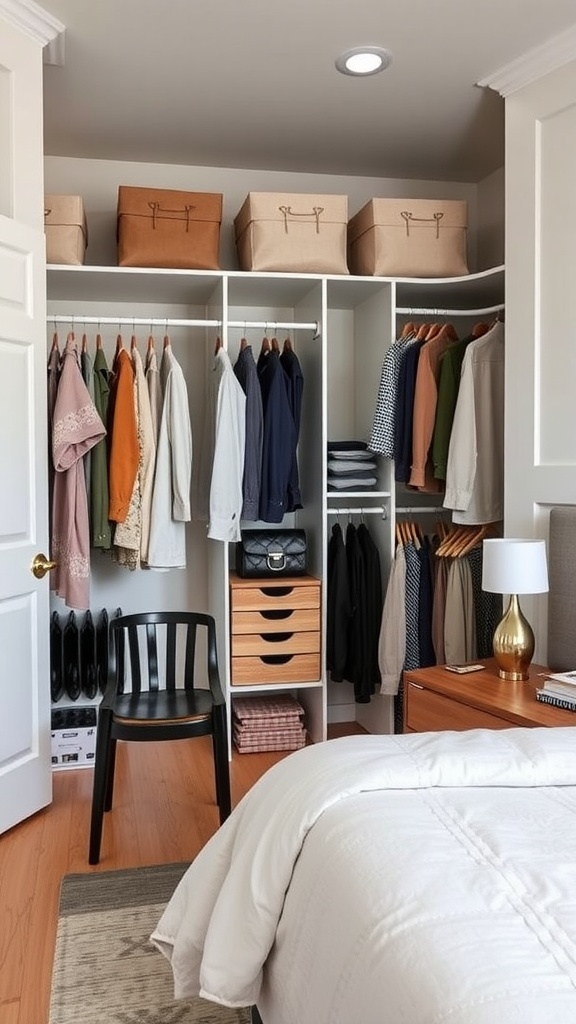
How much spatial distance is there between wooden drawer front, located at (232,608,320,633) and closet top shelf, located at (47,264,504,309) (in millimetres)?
1327

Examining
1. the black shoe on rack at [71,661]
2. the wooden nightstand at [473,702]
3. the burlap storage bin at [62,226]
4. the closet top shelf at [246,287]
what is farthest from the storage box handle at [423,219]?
the black shoe on rack at [71,661]

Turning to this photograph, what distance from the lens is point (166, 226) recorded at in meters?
3.41

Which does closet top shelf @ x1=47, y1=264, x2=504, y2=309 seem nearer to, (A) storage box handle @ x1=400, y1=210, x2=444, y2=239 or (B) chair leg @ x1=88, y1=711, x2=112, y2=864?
(A) storage box handle @ x1=400, y1=210, x2=444, y2=239

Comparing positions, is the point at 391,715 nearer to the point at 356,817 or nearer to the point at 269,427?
the point at 269,427

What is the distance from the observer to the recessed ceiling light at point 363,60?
2912 millimetres

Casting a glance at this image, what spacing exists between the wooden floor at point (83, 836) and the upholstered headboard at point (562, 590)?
4.27 ft

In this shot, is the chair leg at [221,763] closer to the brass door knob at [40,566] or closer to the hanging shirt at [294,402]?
the brass door knob at [40,566]

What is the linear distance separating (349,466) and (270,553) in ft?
1.68

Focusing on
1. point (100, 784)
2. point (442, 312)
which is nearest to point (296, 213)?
point (442, 312)

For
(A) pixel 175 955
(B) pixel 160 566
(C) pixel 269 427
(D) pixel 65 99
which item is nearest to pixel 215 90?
(D) pixel 65 99

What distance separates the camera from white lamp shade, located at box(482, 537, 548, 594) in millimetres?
2580

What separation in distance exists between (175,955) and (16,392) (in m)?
1.91

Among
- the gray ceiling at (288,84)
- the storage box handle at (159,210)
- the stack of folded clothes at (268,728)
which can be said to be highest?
the gray ceiling at (288,84)

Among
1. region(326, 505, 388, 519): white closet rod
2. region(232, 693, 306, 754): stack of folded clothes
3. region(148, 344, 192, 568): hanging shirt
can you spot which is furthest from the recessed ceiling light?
region(232, 693, 306, 754): stack of folded clothes
